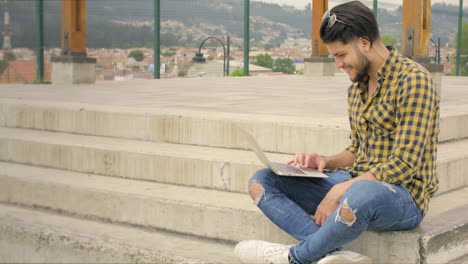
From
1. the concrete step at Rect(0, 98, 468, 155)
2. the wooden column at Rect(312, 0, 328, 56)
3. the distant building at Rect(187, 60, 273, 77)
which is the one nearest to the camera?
the concrete step at Rect(0, 98, 468, 155)

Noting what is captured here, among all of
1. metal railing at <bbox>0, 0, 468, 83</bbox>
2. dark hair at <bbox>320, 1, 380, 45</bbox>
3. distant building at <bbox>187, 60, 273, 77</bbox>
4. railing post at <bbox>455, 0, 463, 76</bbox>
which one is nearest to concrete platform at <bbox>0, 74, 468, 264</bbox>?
dark hair at <bbox>320, 1, 380, 45</bbox>

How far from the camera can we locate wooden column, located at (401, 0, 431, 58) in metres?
7.32

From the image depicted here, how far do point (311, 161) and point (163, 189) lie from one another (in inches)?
48.9

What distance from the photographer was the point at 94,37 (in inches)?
507

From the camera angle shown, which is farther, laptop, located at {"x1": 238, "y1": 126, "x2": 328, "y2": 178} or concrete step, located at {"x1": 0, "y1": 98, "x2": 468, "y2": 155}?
concrete step, located at {"x1": 0, "y1": 98, "x2": 468, "y2": 155}

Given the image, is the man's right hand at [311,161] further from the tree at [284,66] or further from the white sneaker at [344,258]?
the tree at [284,66]

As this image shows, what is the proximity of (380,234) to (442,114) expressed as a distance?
6.26 ft

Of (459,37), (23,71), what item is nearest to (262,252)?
(23,71)

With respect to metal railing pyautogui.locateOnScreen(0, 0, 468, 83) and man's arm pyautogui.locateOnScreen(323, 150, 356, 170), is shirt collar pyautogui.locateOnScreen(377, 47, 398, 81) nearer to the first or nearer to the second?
man's arm pyautogui.locateOnScreen(323, 150, 356, 170)

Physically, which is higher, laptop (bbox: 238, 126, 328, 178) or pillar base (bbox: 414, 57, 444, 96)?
pillar base (bbox: 414, 57, 444, 96)

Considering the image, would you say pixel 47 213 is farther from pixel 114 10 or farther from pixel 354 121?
pixel 114 10

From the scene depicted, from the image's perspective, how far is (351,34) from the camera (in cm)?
291

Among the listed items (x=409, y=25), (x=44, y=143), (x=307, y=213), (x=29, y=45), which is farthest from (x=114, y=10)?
(x=307, y=213)

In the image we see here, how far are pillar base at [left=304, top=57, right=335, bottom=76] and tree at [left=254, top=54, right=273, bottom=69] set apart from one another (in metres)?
2.15
